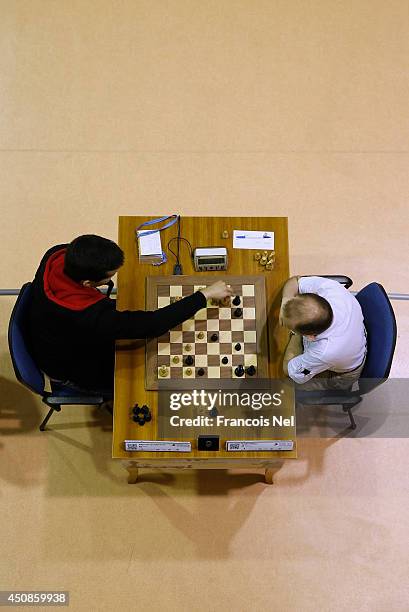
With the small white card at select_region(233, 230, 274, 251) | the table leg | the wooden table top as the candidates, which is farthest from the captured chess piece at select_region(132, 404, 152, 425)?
the small white card at select_region(233, 230, 274, 251)

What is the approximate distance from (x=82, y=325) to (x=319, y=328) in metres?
0.99

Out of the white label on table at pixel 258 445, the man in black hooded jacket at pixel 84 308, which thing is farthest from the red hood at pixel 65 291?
the white label on table at pixel 258 445

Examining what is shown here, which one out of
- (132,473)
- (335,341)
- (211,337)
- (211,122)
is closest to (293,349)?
(335,341)

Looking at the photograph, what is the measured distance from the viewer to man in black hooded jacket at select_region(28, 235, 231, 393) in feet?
6.81

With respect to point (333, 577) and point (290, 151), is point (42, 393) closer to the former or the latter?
point (333, 577)

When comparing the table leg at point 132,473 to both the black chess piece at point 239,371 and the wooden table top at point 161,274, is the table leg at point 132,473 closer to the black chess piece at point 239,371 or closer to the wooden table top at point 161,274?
the wooden table top at point 161,274

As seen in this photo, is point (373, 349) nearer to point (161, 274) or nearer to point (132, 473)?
point (161, 274)

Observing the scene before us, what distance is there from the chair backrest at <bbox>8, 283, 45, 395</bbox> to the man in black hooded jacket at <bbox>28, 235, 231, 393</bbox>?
1.7 inches

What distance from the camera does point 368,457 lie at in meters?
2.97

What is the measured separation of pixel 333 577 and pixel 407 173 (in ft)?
8.59

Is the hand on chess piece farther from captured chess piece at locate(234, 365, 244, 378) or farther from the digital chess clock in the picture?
captured chess piece at locate(234, 365, 244, 378)

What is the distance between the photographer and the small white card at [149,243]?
244cm

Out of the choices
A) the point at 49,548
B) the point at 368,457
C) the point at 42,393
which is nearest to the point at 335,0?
the point at 368,457

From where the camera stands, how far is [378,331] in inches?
92.0
